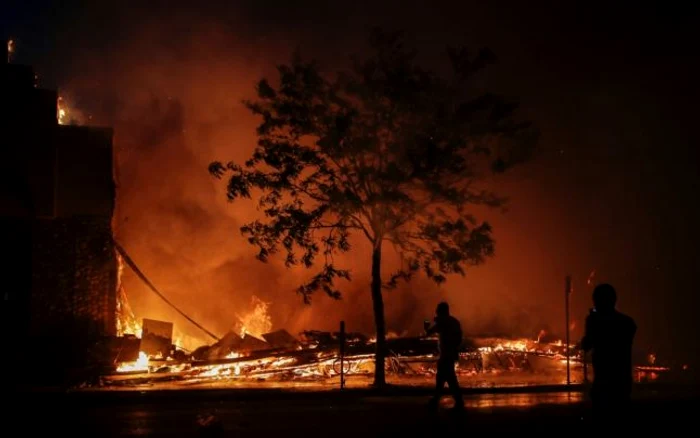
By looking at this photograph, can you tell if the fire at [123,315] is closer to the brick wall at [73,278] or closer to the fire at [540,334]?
the brick wall at [73,278]

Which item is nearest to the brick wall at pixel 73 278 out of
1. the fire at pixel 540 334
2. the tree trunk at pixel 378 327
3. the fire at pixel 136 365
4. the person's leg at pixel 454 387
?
the fire at pixel 136 365

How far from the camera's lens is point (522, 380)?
762 inches

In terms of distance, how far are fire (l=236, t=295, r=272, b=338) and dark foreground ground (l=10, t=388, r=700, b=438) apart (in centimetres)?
1065

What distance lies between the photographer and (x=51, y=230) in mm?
20844

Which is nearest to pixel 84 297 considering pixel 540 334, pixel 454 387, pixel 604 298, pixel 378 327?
pixel 378 327

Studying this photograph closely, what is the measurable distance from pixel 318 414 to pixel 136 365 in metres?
8.95

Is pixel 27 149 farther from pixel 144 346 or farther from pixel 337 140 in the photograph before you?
pixel 337 140

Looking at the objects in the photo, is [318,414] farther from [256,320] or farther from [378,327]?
[256,320]

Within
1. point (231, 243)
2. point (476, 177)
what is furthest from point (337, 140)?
point (231, 243)

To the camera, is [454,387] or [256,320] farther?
[256,320]

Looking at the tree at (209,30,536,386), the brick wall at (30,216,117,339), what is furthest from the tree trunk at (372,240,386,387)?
the brick wall at (30,216,117,339)

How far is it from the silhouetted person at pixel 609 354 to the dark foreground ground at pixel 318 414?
2521mm

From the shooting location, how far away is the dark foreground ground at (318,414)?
11.1 metres

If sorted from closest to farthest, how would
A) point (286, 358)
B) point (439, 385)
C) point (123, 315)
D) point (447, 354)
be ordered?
1. point (439, 385)
2. point (447, 354)
3. point (286, 358)
4. point (123, 315)
